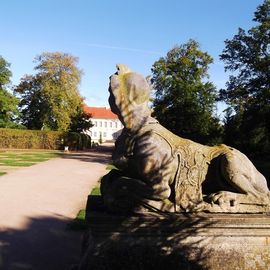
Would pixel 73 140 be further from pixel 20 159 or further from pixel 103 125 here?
pixel 103 125

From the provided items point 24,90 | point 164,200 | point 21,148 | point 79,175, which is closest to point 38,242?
point 164,200

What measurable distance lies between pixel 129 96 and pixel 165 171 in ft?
3.13

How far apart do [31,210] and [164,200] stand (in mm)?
6338

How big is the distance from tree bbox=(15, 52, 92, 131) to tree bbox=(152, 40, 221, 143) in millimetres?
17188

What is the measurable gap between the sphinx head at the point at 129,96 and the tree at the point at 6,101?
45.7 metres

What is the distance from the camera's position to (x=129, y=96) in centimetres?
477

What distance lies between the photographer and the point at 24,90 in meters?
58.1

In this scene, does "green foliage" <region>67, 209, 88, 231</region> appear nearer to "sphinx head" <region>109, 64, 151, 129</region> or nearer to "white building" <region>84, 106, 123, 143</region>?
"sphinx head" <region>109, 64, 151, 129</region>

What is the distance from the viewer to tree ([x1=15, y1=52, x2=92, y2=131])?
175ft

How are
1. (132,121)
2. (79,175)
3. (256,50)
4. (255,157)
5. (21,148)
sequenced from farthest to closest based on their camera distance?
(21,148) → (255,157) → (256,50) → (79,175) → (132,121)

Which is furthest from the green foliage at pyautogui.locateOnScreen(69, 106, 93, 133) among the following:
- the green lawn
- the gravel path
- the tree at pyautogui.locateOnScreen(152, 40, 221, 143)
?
the gravel path

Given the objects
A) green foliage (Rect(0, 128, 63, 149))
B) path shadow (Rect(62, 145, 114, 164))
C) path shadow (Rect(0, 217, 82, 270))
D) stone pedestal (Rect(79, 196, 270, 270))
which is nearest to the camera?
stone pedestal (Rect(79, 196, 270, 270))

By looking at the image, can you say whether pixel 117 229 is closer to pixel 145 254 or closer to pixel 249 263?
pixel 145 254

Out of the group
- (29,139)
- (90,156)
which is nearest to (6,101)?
(29,139)
